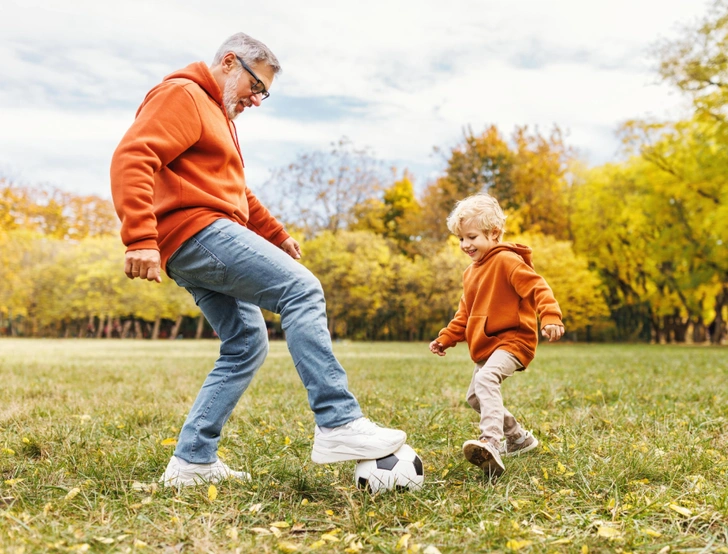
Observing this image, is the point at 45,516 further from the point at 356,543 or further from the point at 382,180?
the point at 382,180

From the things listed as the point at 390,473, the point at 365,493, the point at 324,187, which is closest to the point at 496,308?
the point at 390,473

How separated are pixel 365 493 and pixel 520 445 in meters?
1.42

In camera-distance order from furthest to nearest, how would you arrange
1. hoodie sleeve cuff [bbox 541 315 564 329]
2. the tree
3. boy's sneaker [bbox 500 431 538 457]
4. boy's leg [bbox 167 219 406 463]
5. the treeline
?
the tree < the treeline < boy's sneaker [bbox 500 431 538 457] < hoodie sleeve cuff [bbox 541 315 564 329] < boy's leg [bbox 167 219 406 463]

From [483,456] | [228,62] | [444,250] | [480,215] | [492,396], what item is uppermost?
[444,250]

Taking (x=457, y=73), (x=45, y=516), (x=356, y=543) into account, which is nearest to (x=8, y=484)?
(x=45, y=516)

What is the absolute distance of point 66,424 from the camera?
4539 millimetres

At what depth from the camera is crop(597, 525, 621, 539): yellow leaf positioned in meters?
2.32

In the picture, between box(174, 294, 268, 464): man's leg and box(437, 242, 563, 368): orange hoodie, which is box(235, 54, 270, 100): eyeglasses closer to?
box(174, 294, 268, 464): man's leg

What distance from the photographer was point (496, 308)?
3707mm

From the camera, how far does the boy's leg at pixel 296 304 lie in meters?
2.78

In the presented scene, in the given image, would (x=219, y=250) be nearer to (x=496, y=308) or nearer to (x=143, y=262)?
(x=143, y=262)

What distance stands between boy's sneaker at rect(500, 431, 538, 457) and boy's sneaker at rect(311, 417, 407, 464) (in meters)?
1.29

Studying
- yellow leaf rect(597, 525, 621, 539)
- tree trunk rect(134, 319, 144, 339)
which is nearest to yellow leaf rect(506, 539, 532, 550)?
yellow leaf rect(597, 525, 621, 539)

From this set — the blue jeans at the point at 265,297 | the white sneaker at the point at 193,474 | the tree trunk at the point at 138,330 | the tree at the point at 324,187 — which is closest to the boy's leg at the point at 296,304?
the blue jeans at the point at 265,297
